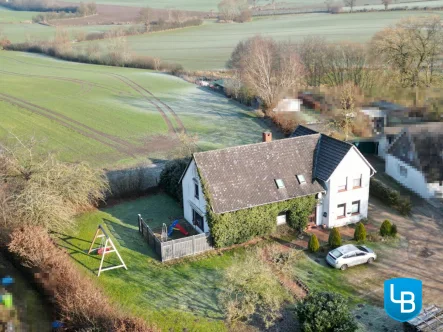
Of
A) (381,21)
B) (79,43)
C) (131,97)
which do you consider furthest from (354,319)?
(79,43)

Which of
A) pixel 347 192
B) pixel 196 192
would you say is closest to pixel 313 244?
pixel 347 192

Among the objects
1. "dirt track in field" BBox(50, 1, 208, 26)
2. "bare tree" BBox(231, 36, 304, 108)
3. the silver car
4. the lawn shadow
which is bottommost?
the lawn shadow

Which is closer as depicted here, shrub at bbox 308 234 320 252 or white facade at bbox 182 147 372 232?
shrub at bbox 308 234 320 252

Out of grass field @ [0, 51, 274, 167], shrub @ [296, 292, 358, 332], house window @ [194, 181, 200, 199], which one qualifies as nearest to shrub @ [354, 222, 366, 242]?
shrub @ [296, 292, 358, 332]

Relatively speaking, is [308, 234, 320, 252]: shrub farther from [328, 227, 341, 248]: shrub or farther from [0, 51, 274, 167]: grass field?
[0, 51, 274, 167]: grass field

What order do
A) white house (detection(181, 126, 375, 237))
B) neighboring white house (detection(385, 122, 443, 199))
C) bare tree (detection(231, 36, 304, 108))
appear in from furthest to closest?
1. bare tree (detection(231, 36, 304, 108))
2. neighboring white house (detection(385, 122, 443, 199))
3. white house (detection(181, 126, 375, 237))
